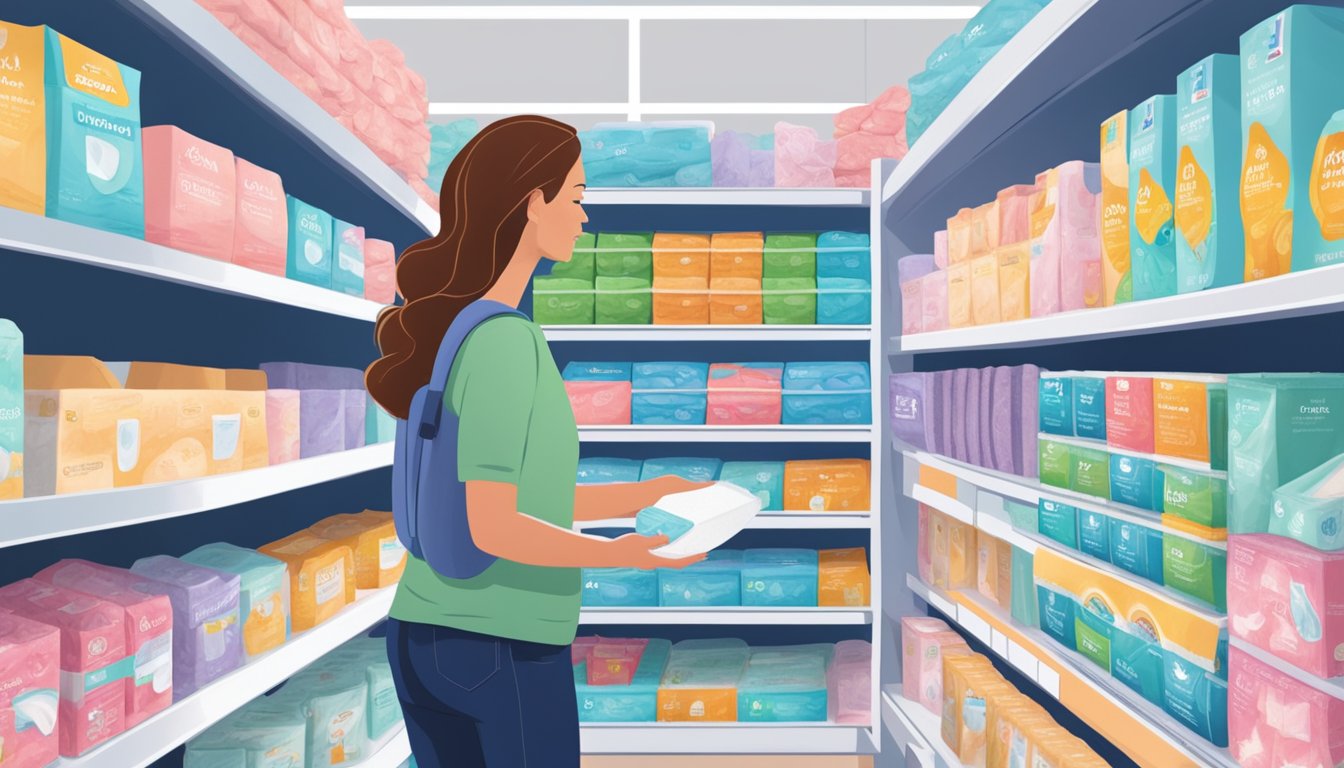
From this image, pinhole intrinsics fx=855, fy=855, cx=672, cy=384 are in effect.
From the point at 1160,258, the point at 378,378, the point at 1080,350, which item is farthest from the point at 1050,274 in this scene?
the point at 378,378

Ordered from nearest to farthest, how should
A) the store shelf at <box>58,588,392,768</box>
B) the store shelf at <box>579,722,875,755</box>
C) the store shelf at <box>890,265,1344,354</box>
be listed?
the store shelf at <box>890,265,1344,354</box>, the store shelf at <box>58,588,392,768</box>, the store shelf at <box>579,722,875,755</box>

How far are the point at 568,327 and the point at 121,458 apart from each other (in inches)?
82.3

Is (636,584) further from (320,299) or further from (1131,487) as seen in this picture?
(1131,487)

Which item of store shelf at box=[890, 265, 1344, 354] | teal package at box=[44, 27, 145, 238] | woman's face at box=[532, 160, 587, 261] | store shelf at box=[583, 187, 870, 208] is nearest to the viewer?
store shelf at box=[890, 265, 1344, 354]

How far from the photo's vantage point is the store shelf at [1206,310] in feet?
3.26

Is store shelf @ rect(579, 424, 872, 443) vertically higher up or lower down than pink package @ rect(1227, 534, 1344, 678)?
higher up

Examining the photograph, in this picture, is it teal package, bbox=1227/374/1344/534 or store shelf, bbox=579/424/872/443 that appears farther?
store shelf, bbox=579/424/872/443

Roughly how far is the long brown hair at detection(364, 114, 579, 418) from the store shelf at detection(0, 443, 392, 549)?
0.42m

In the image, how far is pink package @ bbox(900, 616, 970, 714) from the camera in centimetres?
269

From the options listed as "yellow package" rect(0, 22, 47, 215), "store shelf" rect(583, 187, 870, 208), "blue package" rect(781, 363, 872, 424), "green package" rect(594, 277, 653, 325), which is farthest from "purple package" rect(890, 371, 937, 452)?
"yellow package" rect(0, 22, 47, 215)

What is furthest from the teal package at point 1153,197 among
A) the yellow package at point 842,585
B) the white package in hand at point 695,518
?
the yellow package at point 842,585

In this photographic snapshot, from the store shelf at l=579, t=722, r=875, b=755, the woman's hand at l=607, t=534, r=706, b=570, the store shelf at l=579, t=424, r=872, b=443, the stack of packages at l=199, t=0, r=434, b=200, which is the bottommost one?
the store shelf at l=579, t=722, r=875, b=755

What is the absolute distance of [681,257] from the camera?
11.6 ft

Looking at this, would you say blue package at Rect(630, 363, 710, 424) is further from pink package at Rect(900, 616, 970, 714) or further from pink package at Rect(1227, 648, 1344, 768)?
pink package at Rect(1227, 648, 1344, 768)
